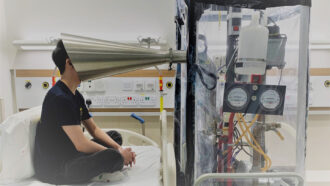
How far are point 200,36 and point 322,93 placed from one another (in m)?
1.97

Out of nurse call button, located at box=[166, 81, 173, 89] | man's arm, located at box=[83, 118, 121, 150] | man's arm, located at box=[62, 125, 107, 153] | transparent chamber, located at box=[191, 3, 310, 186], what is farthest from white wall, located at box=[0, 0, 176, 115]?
transparent chamber, located at box=[191, 3, 310, 186]

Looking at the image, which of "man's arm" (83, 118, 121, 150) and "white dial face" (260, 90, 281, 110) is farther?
"man's arm" (83, 118, 121, 150)

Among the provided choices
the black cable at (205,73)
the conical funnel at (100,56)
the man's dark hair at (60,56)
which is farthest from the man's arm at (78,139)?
the black cable at (205,73)

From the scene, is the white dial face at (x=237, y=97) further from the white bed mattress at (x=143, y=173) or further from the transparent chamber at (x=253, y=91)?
the white bed mattress at (x=143, y=173)

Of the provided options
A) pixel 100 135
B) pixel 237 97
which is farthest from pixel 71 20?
pixel 237 97

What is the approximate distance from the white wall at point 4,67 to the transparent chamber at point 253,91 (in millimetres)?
2133

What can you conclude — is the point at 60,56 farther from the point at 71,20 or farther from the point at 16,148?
the point at 71,20

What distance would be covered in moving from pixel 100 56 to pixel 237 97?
0.47 metres

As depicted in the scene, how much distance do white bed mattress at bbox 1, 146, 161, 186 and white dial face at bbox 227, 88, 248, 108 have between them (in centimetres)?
74

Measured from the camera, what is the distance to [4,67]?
2023 millimetres

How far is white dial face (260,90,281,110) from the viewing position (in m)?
0.70

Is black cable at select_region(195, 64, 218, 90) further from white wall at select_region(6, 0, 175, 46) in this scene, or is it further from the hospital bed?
white wall at select_region(6, 0, 175, 46)

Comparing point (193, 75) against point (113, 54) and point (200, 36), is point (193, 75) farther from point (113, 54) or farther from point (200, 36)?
point (113, 54)

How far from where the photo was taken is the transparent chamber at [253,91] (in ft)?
2.27
